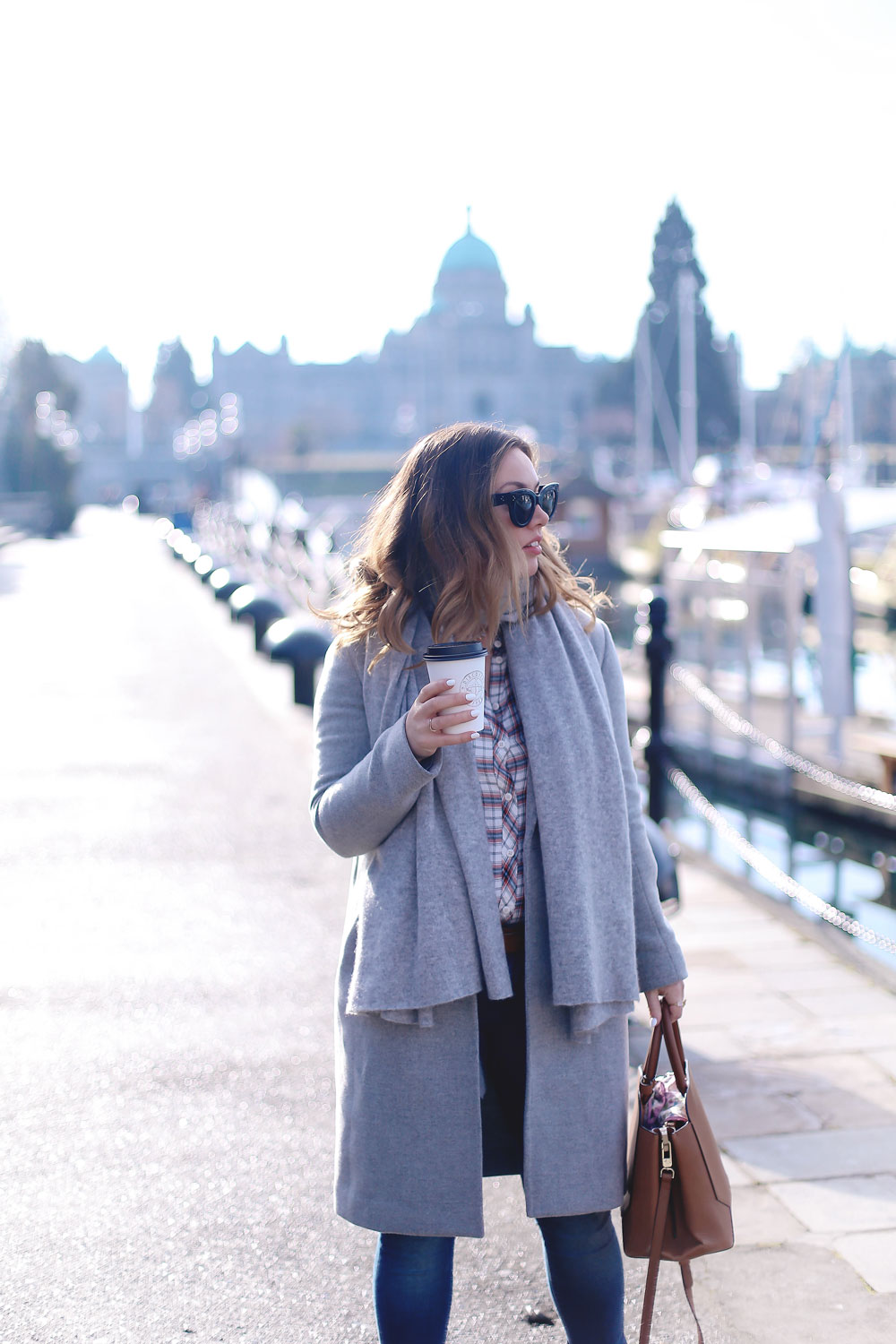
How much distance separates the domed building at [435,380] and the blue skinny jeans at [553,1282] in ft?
319

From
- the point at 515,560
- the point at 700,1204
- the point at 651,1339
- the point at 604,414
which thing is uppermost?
the point at 604,414

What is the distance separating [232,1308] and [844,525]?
30.5ft

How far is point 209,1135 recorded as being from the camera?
3506 mm

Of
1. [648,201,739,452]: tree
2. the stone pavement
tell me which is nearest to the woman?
the stone pavement

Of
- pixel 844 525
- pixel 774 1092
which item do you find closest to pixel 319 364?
pixel 844 525

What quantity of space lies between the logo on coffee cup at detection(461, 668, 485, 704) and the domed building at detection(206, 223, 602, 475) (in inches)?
3833

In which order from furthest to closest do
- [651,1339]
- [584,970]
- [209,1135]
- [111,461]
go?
1. [111,461]
2. [209,1135]
3. [651,1339]
4. [584,970]

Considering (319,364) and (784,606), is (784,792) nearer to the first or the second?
(784,606)

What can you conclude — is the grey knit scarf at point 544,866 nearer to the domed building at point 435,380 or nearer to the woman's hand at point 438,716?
the woman's hand at point 438,716

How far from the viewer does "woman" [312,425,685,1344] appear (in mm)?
2047

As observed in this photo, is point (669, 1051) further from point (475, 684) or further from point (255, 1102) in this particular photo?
point (255, 1102)

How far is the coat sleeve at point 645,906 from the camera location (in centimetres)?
220

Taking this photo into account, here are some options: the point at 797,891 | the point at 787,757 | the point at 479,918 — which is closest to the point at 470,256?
the point at 787,757

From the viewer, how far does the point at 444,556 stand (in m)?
2.11
